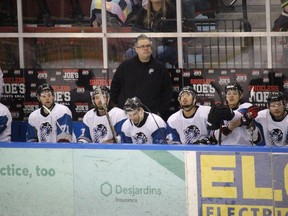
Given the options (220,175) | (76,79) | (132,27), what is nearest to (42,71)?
(76,79)

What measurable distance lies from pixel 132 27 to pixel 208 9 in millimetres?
962

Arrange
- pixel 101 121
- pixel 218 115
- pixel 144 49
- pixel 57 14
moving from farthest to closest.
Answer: pixel 57 14
pixel 101 121
pixel 144 49
pixel 218 115

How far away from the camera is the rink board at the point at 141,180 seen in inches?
380

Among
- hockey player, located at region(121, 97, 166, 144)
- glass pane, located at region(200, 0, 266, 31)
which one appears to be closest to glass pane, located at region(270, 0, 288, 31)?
glass pane, located at region(200, 0, 266, 31)

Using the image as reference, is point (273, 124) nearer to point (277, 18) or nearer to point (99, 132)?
point (277, 18)

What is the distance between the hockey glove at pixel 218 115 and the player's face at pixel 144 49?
130cm

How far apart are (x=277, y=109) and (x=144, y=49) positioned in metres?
1.65

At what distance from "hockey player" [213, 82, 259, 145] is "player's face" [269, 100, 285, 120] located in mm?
173

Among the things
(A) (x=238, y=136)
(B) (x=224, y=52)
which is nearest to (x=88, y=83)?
(B) (x=224, y=52)

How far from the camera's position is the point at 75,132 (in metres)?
12.6

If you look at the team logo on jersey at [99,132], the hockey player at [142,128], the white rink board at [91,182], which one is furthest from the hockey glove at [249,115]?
the team logo on jersey at [99,132]

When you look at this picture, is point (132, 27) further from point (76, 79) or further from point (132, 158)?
point (132, 158)

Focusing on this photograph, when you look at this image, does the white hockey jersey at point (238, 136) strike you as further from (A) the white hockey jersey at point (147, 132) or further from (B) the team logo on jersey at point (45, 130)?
(B) the team logo on jersey at point (45, 130)

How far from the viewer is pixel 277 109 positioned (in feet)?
36.7
